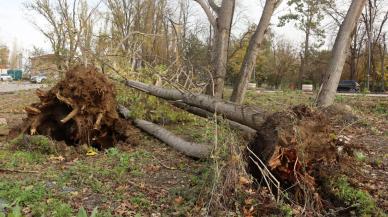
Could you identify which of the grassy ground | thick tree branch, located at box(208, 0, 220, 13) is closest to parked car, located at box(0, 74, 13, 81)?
thick tree branch, located at box(208, 0, 220, 13)

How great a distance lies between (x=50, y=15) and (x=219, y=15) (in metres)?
14.0

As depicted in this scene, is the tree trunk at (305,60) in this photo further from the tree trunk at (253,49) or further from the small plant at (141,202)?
the small plant at (141,202)

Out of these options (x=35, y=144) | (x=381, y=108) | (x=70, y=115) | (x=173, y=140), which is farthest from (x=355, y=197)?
(x=381, y=108)

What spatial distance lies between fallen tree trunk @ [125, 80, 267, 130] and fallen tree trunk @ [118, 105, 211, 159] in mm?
576

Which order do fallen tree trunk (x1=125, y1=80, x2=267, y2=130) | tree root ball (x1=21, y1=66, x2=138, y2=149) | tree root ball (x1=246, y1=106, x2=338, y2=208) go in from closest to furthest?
tree root ball (x1=246, y1=106, x2=338, y2=208), fallen tree trunk (x1=125, y1=80, x2=267, y2=130), tree root ball (x1=21, y1=66, x2=138, y2=149)

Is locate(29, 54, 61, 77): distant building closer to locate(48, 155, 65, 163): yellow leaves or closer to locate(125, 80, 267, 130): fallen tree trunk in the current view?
locate(125, 80, 267, 130): fallen tree trunk

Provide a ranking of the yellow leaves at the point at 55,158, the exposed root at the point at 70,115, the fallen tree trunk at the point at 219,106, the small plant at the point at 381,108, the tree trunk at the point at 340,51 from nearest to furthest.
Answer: the fallen tree trunk at the point at 219,106 < the yellow leaves at the point at 55,158 < the exposed root at the point at 70,115 < the tree trunk at the point at 340,51 < the small plant at the point at 381,108

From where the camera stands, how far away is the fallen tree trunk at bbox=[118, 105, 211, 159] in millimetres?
5443

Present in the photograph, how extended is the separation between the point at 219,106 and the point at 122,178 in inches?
68.4

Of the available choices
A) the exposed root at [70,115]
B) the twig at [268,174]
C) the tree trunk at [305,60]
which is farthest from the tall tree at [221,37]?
the tree trunk at [305,60]

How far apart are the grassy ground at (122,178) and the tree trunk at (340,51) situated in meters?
1.74

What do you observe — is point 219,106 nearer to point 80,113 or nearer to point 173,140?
point 173,140

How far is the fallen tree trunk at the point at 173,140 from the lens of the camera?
5.44 metres

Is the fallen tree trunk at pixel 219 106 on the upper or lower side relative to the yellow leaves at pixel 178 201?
upper
